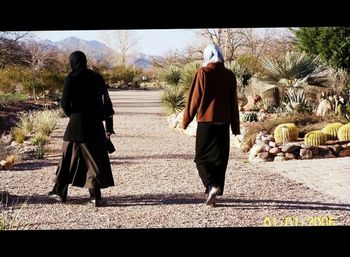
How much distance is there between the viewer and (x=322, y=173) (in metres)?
6.84

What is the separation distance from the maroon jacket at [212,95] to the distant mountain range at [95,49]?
3.26 ft

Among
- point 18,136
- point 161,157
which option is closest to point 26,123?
point 18,136

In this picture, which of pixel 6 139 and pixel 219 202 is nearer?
pixel 219 202

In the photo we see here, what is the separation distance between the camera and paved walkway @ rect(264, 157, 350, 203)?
6203mm

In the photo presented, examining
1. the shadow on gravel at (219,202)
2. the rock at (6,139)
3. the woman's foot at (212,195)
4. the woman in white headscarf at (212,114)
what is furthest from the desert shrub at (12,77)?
the woman's foot at (212,195)

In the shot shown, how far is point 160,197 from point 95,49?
1.66m

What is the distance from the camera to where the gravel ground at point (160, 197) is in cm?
545

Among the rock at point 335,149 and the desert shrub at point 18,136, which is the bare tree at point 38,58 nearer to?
the desert shrub at point 18,136

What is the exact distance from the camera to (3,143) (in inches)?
283

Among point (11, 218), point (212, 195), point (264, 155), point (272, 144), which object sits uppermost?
point (272, 144)

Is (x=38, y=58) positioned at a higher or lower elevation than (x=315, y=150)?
higher

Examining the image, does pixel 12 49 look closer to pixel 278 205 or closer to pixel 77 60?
pixel 77 60

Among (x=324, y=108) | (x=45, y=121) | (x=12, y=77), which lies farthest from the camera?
(x=324, y=108)

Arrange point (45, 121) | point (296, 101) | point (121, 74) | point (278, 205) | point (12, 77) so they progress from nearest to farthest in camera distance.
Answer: point (278, 205) < point (12, 77) < point (121, 74) < point (45, 121) < point (296, 101)
